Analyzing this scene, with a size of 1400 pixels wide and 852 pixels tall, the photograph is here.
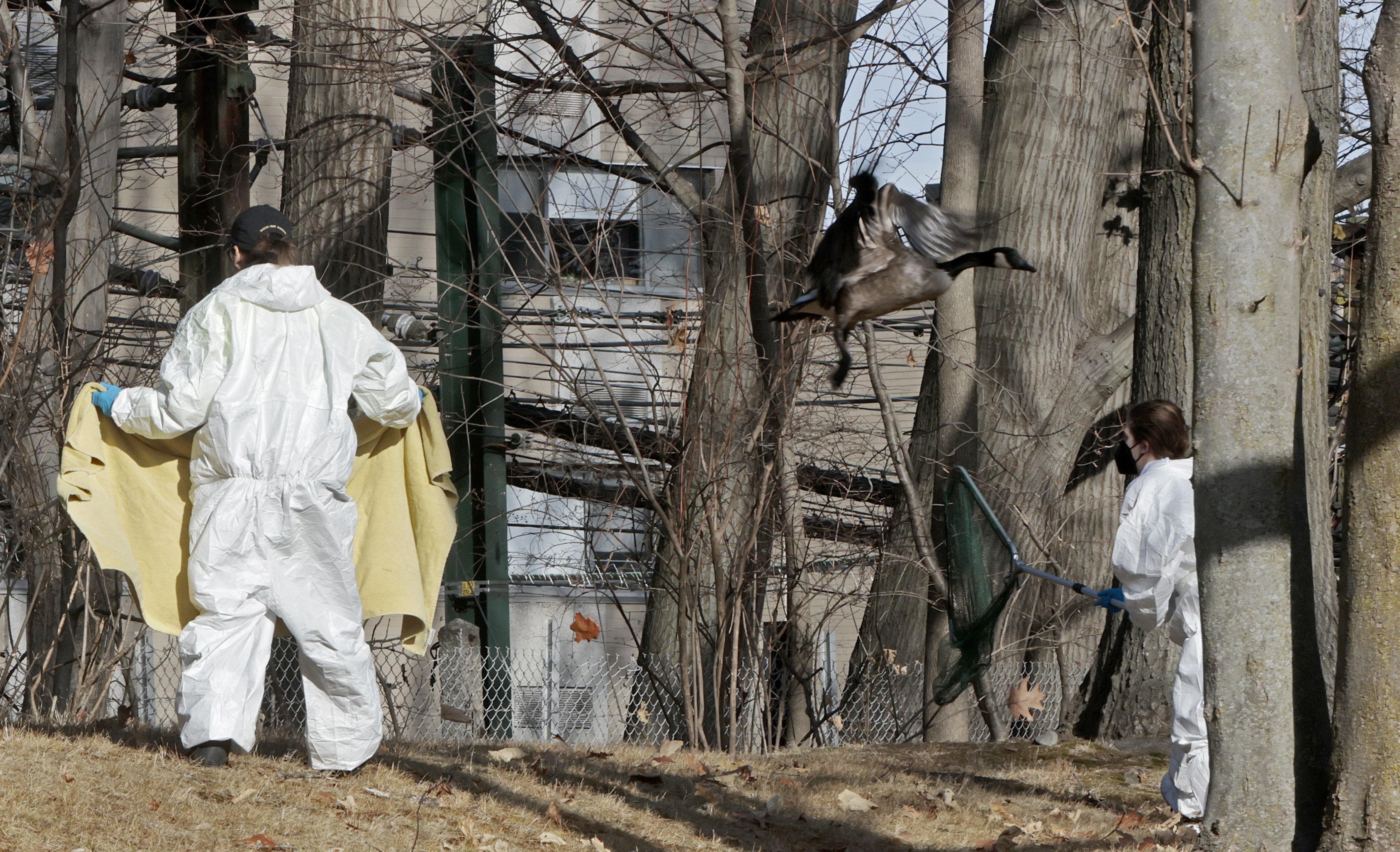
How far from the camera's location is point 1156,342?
657 centimetres

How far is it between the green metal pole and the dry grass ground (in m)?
2.40

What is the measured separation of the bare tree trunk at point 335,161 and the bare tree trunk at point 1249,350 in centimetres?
581

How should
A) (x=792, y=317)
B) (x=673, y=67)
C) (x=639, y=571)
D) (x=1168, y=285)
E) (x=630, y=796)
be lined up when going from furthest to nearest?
1. (x=639, y=571)
2. (x=673, y=67)
3. (x=1168, y=285)
4. (x=630, y=796)
5. (x=792, y=317)

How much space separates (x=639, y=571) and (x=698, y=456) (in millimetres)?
2112

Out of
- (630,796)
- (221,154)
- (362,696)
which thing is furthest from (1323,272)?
(221,154)

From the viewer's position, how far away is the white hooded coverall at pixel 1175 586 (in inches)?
196

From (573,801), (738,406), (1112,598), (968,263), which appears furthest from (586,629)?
(968,263)

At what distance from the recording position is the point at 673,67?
6973 millimetres

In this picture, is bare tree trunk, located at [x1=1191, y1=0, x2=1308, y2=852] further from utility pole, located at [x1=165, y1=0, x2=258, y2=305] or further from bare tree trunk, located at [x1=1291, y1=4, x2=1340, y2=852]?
utility pole, located at [x1=165, y1=0, x2=258, y2=305]

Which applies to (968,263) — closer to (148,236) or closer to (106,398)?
(106,398)

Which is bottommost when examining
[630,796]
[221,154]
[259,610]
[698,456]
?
[630,796]

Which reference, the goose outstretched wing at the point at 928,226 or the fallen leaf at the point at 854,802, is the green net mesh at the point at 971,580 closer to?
the fallen leaf at the point at 854,802

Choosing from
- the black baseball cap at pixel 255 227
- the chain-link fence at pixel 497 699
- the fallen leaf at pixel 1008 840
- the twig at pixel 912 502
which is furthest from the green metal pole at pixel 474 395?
the fallen leaf at pixel 1008 840

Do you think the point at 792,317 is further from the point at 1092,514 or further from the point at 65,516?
the point at 1092,514
